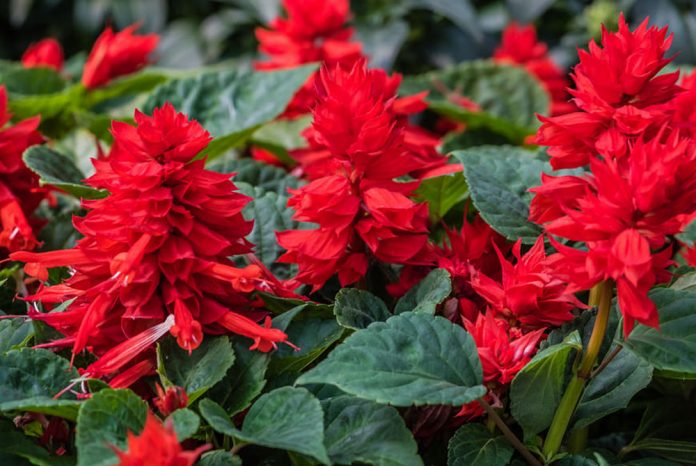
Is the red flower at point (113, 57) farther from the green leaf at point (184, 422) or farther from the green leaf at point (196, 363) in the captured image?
the green leaf at point (184, 422)

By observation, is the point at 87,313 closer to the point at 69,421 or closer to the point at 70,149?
the point at 69,421

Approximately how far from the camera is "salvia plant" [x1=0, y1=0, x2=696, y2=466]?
663 millimetres

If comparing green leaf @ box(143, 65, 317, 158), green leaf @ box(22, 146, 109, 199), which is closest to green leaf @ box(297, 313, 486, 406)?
green leaf @ box(22, 146, 109, 199)

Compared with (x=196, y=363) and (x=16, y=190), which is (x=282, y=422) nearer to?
(x=196, y=363)

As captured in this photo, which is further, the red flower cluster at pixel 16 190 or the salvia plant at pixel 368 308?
the red flower cluster at pixel 16 190

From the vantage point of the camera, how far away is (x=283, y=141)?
4.53ft

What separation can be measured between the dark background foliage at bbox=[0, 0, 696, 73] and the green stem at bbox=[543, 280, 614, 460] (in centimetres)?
144

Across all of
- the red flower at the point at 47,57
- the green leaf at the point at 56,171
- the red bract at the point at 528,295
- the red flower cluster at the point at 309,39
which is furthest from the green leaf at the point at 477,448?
the red flower at the point at 47,57

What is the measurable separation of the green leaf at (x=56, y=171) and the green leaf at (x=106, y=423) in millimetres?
312

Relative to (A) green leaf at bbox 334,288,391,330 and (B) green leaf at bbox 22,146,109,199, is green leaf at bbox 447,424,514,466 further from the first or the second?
(B) green leaf at bbox 22,146,109,199

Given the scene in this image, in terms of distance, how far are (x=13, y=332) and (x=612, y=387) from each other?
532 millimetres

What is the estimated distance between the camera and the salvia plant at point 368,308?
0.66m

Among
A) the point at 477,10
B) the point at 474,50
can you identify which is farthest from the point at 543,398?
the point at 477,10

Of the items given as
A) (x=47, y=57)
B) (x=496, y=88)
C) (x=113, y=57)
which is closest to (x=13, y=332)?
(x=113, y=57)
